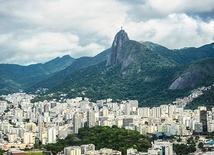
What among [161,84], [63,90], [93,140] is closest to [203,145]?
[93,140]

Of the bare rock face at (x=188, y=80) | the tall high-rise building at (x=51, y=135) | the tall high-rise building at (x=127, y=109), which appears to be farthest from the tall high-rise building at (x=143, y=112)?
the bare rock face at (x=188, y=80)

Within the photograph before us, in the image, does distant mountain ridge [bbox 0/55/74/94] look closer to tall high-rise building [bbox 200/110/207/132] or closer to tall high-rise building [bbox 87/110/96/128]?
tall high-rise building [bbox 87/110/96/128]

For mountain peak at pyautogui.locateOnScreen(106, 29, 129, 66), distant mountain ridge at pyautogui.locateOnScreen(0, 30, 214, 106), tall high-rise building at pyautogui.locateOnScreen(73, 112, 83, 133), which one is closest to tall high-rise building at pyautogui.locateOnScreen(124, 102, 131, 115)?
distant mountain ridge at pyautogui.locateOnScreen(0, 30, 214, 106)

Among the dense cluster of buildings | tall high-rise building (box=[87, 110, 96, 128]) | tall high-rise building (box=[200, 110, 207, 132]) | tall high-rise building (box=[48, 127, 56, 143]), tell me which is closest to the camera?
tall high-rise building (box=[48, 127, 56, 143])

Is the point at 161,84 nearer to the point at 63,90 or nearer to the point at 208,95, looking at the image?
Result: the point at 208,95

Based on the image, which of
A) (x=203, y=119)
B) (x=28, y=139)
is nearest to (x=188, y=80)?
(x=203, y=119)

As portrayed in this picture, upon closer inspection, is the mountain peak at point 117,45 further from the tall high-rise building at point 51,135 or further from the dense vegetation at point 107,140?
the dense vegetation at point 107,140

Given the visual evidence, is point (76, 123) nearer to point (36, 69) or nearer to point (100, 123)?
point (100, 123)
